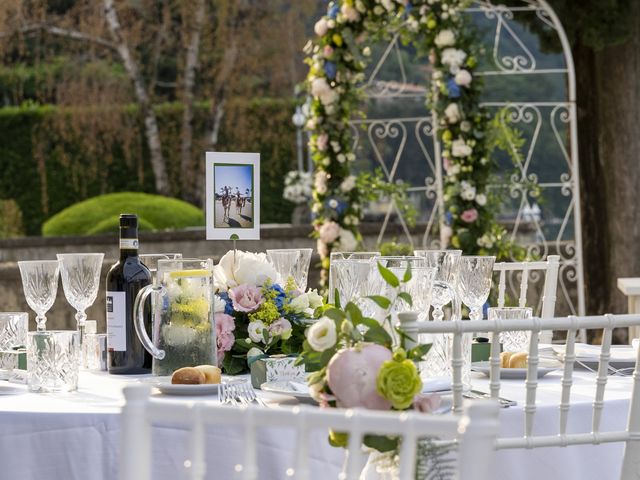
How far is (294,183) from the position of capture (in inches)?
532

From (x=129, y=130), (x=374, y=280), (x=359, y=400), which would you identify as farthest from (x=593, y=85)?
(x=129, y=130)

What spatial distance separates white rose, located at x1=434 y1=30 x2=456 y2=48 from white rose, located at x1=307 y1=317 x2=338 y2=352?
13.4ft

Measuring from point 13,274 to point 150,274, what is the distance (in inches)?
198

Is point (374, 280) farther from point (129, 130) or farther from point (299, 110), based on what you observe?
point (129, 130)

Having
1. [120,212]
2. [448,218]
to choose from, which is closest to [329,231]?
[448,218]

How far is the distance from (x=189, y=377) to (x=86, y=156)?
13.3m

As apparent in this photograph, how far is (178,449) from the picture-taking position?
77.6 inches

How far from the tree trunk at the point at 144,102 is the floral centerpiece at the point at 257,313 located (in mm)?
13029

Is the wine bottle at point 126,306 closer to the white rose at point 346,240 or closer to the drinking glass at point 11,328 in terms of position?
the drinking glass at point 11,328

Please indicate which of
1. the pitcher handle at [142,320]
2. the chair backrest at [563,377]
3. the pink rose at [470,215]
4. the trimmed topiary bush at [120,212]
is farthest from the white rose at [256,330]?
the trimmed topiary bush at [120,212]

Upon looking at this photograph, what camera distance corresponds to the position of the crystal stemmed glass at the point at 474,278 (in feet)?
8.41

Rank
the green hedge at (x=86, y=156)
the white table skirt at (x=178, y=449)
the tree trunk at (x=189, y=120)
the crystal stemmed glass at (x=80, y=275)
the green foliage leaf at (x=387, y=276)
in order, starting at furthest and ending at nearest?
the tree trunk at (x=189, y=120) < the green hedge at (x=86, y=156) < the crystal stemmed glass at (x=80, y=275) < the white table skirt at (x=178, y=449) < the green foliage leaf at (x=387, y=276)

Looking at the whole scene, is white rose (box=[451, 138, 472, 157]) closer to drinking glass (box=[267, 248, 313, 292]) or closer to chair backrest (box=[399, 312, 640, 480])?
drinking glass (box=[267, 248, 313, 292])

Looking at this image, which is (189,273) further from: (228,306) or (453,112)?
(453,112)
